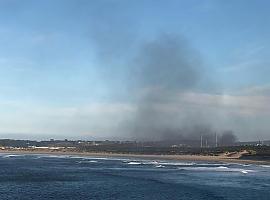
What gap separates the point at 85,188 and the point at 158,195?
10239mm

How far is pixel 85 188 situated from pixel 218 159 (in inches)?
3087

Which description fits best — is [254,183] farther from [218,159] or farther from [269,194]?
[218,159]

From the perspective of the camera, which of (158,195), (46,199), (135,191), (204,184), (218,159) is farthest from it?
(218,159)

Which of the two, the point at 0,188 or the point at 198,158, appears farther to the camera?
the point at 198,158

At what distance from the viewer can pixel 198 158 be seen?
134875 mm

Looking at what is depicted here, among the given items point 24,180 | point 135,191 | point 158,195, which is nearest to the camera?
point 158,195

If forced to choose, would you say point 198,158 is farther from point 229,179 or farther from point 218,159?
point 229,179

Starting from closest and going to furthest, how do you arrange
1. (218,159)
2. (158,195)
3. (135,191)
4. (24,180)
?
(158,195) → (135,191) → (24,180) → (218,159)

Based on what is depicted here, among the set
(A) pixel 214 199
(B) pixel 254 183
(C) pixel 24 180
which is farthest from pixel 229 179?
(C) pixel 24 180

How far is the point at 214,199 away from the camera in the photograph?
47250 millimetres

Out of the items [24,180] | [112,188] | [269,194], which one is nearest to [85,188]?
[112,188]

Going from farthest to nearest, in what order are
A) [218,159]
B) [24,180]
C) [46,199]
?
[218,159]
[24,180]
[46,199]

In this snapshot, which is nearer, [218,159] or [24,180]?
[24,180]

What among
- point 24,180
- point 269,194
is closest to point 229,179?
point 269,194
